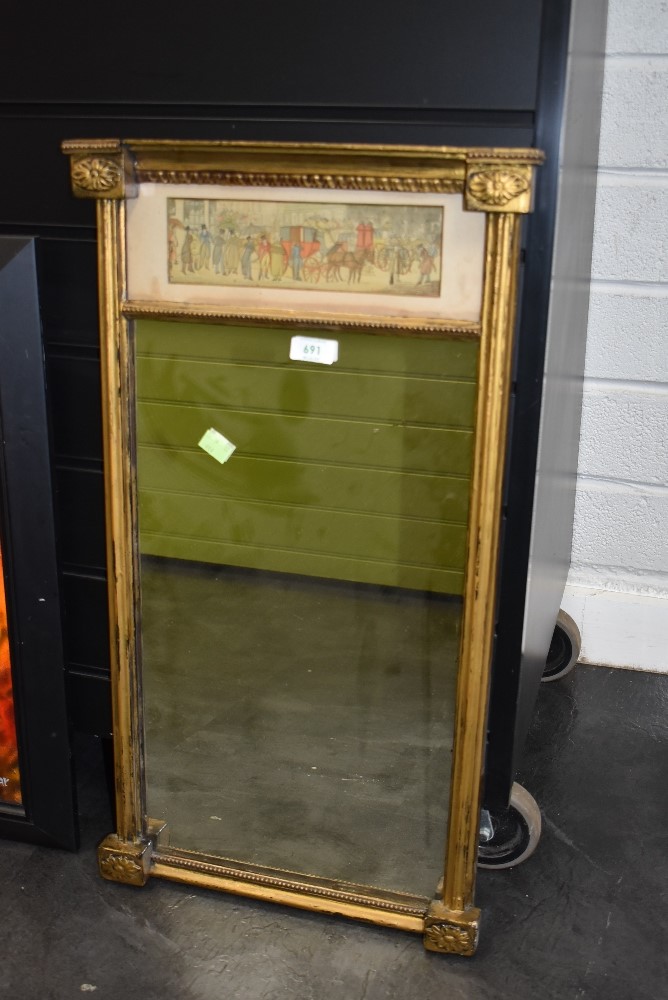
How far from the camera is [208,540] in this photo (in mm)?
1784

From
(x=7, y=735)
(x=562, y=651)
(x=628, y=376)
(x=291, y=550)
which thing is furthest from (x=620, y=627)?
(x=7, y=735)

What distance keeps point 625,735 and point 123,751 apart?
4.00 ft

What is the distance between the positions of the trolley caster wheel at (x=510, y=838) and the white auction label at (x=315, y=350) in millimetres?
903

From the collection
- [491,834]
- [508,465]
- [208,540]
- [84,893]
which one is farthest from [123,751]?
[508,465]

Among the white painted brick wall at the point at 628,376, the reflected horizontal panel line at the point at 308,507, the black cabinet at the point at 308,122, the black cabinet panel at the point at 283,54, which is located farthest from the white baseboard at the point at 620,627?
the black cabinet panel at the point at 283,54

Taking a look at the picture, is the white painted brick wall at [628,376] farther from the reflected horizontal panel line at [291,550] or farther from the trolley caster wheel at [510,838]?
the reflected horizontal panel line at [291,550]

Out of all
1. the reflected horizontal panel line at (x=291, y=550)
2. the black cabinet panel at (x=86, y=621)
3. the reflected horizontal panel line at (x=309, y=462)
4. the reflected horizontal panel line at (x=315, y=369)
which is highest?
the reflected horizontal panel line at (x=315, y=369)

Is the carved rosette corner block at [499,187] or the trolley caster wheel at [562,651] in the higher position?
the carved rosette corner block at [499,187]

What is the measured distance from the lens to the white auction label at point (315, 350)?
1.60 meters

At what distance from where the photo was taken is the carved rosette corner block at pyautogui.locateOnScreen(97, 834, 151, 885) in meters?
1.87

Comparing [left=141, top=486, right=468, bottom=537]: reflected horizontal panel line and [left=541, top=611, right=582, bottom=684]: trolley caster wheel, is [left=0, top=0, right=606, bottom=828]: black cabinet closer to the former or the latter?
[left=141, top=486, right=468, bottom=537]: reflected horizontal panel line

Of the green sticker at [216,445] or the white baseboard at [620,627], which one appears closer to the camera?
the green sticker at [216,445]

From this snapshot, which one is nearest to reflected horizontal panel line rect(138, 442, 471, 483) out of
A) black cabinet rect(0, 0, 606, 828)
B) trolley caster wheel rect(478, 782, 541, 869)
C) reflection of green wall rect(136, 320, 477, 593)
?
reflection of green wall rect(136, 320, 477, 593)

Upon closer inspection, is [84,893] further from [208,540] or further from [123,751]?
[208,540]
